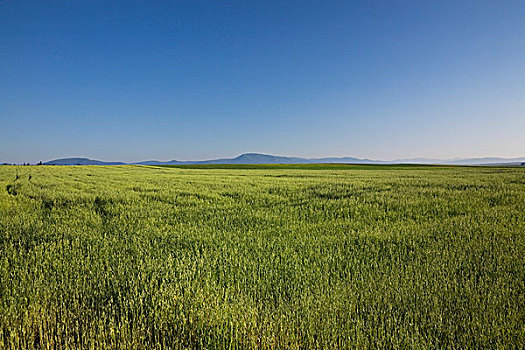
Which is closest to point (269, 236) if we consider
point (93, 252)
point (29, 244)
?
point (93, 252)

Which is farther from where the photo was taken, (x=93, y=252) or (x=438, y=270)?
(x=93, y=252)

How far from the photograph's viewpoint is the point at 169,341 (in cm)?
249

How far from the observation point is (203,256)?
4.53 metres

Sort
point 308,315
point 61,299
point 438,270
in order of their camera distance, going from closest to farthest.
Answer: point 308,315
point 61,299
point 438,270

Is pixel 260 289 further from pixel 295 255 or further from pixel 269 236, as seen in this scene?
pixel 269 236

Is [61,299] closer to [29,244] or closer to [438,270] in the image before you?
[29,244]

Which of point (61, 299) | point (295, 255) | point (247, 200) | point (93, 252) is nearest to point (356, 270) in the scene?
point (295, 255)

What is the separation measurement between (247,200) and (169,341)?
8147mm

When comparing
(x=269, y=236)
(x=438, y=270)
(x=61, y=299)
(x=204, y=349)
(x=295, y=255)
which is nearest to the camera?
(x=204, y=349)

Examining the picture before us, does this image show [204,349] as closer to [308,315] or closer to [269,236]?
[308,315]

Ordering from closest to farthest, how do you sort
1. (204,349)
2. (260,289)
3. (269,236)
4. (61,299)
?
(204,349), (61,299), (260,289), (269,236)

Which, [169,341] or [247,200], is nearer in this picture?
[169,341]

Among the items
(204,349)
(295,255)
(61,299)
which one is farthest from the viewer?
(295,255)

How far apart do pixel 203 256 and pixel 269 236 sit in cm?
170
